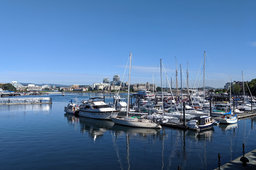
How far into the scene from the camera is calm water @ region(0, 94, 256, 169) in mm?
22688

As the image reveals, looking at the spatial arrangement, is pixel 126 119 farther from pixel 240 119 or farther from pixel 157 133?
pixel 240 119

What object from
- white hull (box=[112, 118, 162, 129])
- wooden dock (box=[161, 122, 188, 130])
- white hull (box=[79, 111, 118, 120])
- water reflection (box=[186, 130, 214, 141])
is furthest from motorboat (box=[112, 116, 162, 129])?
white hull (box=[79, 111, 118, 120])

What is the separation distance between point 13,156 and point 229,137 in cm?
3239

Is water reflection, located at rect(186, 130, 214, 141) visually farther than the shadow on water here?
Yes

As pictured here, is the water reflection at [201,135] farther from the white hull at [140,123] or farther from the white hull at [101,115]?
the white hull at [101,115]

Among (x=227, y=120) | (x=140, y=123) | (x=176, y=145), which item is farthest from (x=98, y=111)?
(x=227, y=120)

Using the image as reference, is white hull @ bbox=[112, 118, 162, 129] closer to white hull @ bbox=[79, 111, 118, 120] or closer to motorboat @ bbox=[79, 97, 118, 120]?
white hull @ bbox=[79, 111, 118, 120]

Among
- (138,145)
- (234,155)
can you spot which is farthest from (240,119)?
(138,145)

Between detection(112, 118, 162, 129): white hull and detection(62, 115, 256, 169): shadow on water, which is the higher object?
detection(112, 118, 162, 129): white hull

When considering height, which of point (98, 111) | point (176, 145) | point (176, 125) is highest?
point (98, 111)

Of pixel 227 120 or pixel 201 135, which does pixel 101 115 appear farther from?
pixel 227 120

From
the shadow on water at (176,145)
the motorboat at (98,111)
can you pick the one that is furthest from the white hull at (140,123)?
the motorboat at (98,111)

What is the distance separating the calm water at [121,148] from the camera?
74.4ft

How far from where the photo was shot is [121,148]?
28.8 meters
